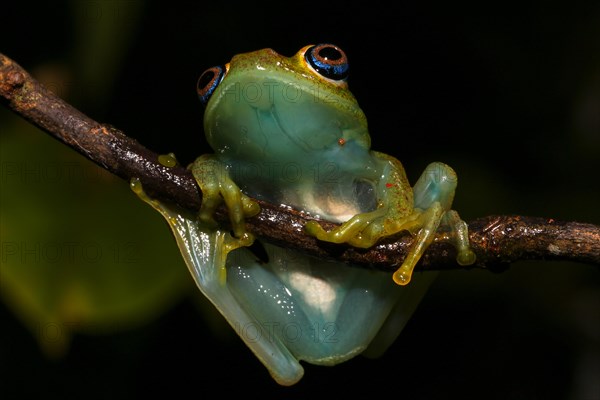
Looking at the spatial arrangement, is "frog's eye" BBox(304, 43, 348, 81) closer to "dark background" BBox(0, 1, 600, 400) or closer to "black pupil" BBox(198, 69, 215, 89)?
"black pupil" BBox(198, 69, 215, 89)

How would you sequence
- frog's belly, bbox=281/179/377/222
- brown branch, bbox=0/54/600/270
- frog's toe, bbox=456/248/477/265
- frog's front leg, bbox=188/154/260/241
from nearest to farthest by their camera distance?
brown branch, bbox=0/54/600/270
frog's toe, bbox=456/248/477/265
frog's front leg, bbox=188/154/260/241
frog's belly, bbox=281/179/377/222

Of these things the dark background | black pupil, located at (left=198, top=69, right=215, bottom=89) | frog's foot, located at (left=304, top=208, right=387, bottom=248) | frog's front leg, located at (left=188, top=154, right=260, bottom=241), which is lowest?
the dark background

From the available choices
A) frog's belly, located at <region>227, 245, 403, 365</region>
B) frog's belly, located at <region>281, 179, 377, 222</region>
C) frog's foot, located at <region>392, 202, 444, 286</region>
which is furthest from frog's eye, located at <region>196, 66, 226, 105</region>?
frog's foot, located at <region>392, 202, 444, 286</region>

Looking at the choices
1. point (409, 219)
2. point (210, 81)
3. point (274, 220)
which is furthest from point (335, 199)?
point (210, 81)

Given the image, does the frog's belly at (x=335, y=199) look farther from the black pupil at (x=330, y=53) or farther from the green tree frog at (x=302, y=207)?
the black pupil at (x=330, y=53)

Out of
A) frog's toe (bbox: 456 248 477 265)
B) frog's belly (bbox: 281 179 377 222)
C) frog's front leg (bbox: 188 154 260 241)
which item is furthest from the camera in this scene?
frog's belly (bbox: 281 179 377 222)

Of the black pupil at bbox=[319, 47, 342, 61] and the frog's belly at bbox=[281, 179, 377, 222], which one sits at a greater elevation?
the black pupil at bbox=[319, 47, 342, 61]

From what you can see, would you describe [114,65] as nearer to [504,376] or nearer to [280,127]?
[280,127]
